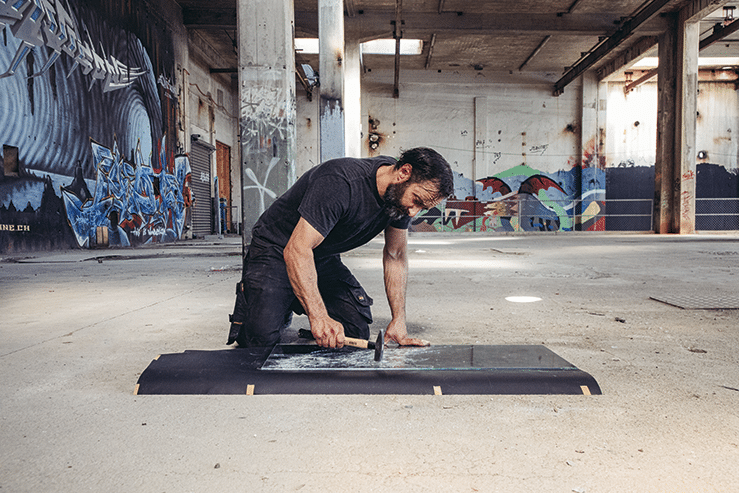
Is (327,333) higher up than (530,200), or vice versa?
(530,200)

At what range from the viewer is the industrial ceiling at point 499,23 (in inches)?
591

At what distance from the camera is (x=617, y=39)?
635 inches

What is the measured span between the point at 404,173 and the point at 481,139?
20.3 metres

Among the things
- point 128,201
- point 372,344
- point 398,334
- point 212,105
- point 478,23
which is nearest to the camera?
point 372,344

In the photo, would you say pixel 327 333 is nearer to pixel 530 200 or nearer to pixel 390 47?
pixel 390 47

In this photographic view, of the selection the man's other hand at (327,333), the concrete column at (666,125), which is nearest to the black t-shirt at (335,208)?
the man's other hand at (327,333)

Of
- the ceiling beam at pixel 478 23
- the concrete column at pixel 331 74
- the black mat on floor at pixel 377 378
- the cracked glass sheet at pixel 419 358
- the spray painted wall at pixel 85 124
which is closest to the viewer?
the black mat on floor at pixel 377 378

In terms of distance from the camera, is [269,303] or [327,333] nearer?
[327,333]

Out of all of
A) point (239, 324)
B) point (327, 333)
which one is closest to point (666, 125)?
point (239, 324)

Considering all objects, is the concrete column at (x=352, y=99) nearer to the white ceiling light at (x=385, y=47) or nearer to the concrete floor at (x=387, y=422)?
the white ceiling light at (x=385, y=47)

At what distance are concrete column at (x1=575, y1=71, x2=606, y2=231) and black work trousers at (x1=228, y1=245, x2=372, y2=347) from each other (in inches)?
811

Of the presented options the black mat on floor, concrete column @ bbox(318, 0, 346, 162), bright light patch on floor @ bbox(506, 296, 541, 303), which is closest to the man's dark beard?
the black mat on floor

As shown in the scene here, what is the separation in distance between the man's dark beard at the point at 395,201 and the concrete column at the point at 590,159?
20974 mm

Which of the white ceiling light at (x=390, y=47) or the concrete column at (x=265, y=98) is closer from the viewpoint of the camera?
the concrete column at (x=265, y=98)
